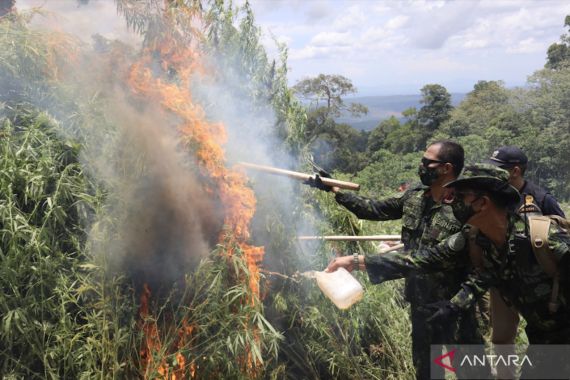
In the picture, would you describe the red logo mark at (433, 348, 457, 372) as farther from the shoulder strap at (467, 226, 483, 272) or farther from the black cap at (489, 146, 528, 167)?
the black cap at (489, 146, 528, 167)

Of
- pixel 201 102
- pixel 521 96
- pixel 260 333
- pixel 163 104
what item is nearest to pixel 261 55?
pixel 201 102

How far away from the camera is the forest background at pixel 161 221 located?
3.04 meters

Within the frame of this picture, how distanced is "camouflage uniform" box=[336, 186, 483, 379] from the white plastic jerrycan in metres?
0.52

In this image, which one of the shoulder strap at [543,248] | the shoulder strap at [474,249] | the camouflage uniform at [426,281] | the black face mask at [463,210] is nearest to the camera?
the shoulder strap at [543,248]

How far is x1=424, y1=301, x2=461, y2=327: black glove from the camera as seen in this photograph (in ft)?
10.7

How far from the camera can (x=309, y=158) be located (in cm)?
473

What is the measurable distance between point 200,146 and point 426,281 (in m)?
2.05

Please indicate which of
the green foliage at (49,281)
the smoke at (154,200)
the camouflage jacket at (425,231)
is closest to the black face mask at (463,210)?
the camouflage jacket at (425,231)

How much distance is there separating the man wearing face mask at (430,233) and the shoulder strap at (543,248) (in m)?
0.82

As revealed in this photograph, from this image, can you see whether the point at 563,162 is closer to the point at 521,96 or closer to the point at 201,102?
the point at 521,96

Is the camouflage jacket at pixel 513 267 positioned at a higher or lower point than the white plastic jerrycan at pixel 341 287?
higher

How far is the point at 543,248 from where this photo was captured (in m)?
2.37

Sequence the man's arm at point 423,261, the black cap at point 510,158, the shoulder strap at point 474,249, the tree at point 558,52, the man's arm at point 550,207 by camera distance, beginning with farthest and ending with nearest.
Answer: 1. the tree at point 558,52
2. the black cap at point 510,158
3. the man's arm at point 550,207
4. the man's arm at point 423,261
5. the shoulder strap at point 474,249

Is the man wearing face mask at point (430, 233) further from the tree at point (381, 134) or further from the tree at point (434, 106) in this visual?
the tree at point (381, 134)
